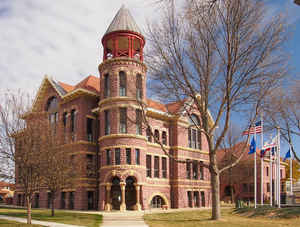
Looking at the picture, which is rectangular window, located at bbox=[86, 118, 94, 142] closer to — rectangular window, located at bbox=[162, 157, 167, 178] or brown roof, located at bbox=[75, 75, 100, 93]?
brown roof, located at bbox=[75, 75, 100, 93]

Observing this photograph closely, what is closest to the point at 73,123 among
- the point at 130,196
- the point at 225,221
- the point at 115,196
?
the point at 115,196

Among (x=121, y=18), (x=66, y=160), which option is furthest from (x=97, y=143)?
(x=121, y=18)

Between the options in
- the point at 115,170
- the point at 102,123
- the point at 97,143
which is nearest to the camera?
the point at 115,170

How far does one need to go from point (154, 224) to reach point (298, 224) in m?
8.88

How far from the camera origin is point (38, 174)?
20172 mm

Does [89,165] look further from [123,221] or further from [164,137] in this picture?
[123,221]

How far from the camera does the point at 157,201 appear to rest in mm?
36938

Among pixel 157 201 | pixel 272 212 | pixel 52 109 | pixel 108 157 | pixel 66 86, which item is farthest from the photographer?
pixel 66 86

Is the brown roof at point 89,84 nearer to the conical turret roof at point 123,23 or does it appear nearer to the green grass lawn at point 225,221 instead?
the conical turret roof at point 123,23

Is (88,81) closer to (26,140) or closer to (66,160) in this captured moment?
(66,160)

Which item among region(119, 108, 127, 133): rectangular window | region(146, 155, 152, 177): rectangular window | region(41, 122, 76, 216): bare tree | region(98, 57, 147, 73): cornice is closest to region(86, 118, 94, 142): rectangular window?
region(119, 108, 127, 133): rectangular window

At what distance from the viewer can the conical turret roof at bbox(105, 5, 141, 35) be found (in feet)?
112

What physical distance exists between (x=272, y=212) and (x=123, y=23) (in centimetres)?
2283

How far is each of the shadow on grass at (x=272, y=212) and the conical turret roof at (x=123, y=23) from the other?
20.6m
